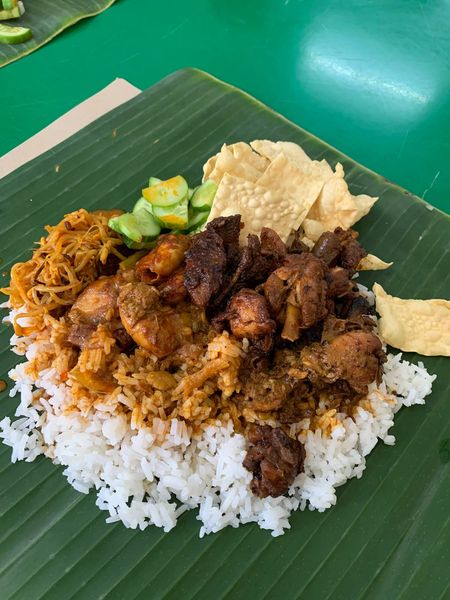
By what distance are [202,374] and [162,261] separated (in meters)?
0.81

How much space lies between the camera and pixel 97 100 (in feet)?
20.6

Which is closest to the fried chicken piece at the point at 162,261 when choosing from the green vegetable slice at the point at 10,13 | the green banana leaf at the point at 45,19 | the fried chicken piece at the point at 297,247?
the fried chicken piece at the point at 297,247

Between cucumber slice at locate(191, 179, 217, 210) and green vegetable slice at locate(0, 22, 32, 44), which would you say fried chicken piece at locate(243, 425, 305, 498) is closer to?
cucumber slice at locate(191, 179, 217, 210)

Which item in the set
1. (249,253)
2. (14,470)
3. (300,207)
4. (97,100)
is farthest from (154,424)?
(97,100)

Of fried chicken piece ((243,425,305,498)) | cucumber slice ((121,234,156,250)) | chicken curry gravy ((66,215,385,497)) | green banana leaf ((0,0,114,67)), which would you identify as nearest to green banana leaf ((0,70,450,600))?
fried chicken piece ((243,425,305,498))

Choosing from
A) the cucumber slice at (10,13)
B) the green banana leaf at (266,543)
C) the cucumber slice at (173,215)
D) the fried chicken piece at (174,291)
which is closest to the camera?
the green banana leaf at (266,543)

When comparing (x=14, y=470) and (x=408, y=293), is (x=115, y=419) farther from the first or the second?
(x=408, y=293)

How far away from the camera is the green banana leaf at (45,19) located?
6625 millimetres

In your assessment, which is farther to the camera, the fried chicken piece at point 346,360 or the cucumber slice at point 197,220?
the cucumber slice at point 197,220

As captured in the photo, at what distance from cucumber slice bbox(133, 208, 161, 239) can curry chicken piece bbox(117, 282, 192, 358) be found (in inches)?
26.2

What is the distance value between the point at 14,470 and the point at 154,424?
90 cm

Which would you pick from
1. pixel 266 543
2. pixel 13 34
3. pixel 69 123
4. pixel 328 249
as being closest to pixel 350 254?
pixel 328 249

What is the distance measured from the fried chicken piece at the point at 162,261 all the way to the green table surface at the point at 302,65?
9.65 ft

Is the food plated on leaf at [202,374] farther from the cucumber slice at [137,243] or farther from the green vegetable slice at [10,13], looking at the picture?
the green vegetable slice at [10,13]
